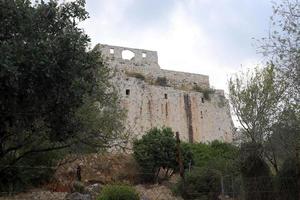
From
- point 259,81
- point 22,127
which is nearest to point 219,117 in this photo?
point 259,81

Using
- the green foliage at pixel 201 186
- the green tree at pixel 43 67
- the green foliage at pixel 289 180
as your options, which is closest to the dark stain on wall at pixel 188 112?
the green foliage at pixel 201 186

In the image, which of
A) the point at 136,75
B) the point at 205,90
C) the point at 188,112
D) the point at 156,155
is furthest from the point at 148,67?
the point at 156,155

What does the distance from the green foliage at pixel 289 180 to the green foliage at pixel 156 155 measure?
343 inches

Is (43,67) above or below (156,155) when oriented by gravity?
above

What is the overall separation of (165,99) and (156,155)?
13469mm

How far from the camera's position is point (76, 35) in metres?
8.70

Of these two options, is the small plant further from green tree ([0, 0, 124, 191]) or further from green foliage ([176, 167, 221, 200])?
green tree ([0, 0, 124, 191])

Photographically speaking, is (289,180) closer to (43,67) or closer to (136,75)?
(43,67)

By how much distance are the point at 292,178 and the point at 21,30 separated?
28.0 feet

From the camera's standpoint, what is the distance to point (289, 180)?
13328 millimetres

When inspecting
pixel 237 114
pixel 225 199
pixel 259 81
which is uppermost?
pixel 259 81

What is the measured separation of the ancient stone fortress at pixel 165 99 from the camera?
33.7 metres

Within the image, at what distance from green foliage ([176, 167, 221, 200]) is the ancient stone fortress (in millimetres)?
15683

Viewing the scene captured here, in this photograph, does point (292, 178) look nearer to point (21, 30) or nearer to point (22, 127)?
point (22, 127)
